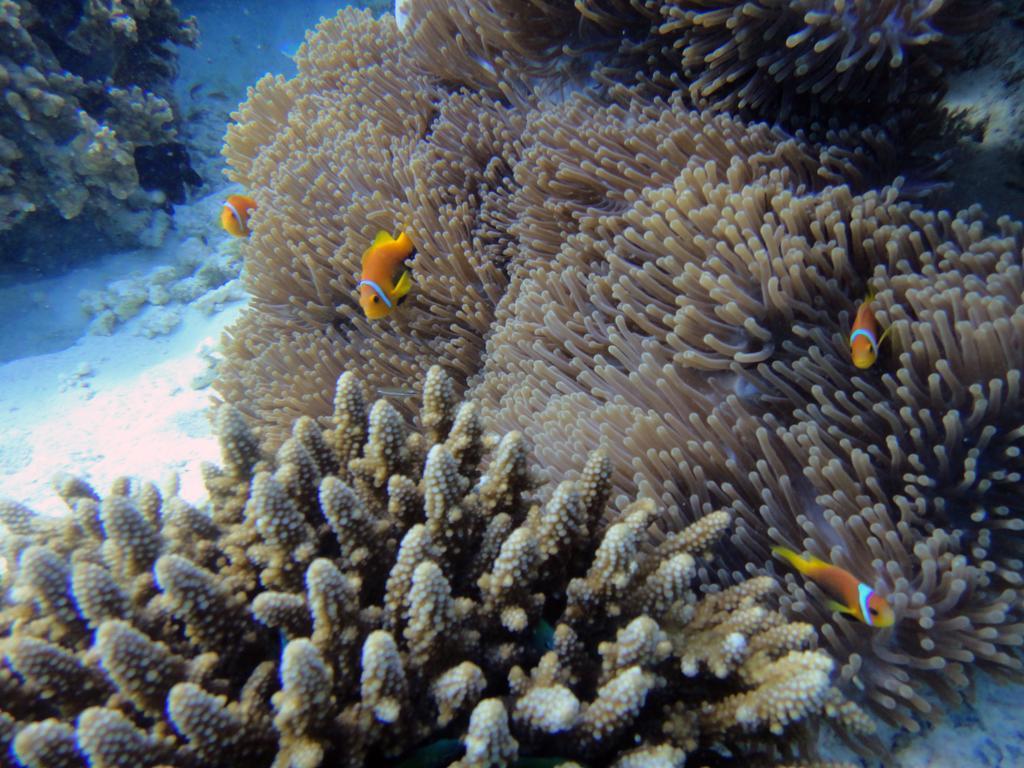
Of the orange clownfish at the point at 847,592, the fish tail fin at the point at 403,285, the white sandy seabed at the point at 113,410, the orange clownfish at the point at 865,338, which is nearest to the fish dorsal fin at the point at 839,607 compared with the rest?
the orange clownfish at the point at 847,592

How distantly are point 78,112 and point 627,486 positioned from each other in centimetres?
889

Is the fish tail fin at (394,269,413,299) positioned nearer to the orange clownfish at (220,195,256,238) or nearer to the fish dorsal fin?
the fish dorsal fin

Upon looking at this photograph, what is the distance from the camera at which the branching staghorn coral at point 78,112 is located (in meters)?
7.57

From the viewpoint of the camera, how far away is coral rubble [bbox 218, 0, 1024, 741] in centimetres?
196

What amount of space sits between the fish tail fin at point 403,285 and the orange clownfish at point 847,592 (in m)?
2.15

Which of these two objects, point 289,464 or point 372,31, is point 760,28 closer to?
point 289,464

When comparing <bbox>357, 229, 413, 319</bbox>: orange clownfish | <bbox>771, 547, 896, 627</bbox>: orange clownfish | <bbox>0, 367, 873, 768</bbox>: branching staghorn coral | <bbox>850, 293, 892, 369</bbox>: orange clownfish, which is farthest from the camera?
<bbox>357, 229, 413, 319</bbox>: orange clownfish

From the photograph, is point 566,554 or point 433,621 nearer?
point 433,621

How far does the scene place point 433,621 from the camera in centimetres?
160

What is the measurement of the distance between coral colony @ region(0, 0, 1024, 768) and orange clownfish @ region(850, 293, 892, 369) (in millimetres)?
63

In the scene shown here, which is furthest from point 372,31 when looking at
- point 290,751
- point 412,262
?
point 290,751

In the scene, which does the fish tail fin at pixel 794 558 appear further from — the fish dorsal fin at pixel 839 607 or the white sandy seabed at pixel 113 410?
the white sandy seabed at pixel 113 410

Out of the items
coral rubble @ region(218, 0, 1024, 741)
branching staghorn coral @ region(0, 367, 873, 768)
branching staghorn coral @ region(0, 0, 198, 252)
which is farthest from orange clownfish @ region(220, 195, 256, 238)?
branching staghorn coral @ region(0, 0, 198, 252)

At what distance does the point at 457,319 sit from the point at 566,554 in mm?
1904
